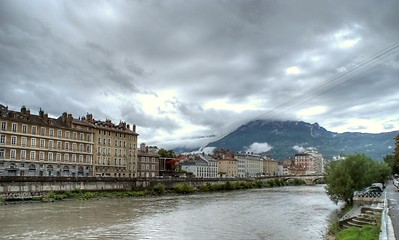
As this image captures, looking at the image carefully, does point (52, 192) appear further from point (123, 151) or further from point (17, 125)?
point (123, 151)

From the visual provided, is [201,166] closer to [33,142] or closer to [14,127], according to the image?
[33,142]

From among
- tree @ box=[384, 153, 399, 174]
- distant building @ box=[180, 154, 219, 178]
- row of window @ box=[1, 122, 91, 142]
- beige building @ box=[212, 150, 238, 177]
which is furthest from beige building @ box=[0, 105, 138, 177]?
beige building @ box=[212, 150, 238, 177]

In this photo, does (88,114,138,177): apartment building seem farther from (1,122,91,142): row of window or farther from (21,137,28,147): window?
(21,137,28,147): window

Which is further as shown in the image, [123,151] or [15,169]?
[123,151]

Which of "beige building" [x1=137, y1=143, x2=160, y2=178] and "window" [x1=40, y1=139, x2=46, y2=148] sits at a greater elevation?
"window" [x1=40, y1=139, x2=46, y2=148]

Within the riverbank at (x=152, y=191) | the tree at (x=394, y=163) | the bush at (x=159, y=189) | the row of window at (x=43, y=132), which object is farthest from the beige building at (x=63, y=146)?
the tree at (x=394, y=163)

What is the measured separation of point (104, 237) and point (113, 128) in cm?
6984

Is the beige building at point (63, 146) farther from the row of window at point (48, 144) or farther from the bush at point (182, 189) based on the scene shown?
the bush at point (182, 189)

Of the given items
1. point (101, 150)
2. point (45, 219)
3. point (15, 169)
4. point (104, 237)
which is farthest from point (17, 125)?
point (104, 237)

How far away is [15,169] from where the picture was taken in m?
70.8

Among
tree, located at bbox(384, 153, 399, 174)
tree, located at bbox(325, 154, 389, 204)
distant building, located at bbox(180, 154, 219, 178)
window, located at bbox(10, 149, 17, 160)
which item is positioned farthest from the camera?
distant building, located at bbox(180, 154, 219, 178)

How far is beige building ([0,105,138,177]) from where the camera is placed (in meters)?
70.7

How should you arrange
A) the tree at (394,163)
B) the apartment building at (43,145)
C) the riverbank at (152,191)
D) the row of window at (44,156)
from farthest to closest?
1. the row of window at (44,156)
2. the apartment building at (43,145)
3. the tree at (394,163)
4. the riverbank at (152,191)

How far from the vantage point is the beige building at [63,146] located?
70.7 m
